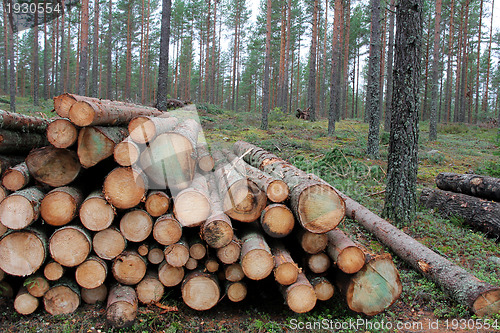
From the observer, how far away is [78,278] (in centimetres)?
318

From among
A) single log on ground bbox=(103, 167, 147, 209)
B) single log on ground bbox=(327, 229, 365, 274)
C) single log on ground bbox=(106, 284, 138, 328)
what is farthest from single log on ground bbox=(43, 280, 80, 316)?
single log on ground bbox=(327, 229, 365, 274)

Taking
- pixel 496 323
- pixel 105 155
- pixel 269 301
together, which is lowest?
pixel 269 301

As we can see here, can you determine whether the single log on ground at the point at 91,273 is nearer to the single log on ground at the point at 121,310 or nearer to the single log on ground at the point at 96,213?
the single log on ground at the point at 121,310

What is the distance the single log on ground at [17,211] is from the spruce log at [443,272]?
452cm

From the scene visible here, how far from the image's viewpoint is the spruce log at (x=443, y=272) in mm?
3057

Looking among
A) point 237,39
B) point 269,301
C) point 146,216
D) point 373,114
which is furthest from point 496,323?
point 237,39

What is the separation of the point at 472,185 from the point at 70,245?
6811 mm

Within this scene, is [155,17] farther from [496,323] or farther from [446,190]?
[496,323]

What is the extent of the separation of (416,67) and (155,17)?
3242 cm

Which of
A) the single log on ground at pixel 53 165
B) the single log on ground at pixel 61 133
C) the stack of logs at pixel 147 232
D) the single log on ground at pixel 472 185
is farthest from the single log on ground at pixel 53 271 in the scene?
the single log on ground at pixel 472 185

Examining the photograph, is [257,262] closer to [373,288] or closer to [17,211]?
[373,288]

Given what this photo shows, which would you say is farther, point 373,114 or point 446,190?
point 373,114

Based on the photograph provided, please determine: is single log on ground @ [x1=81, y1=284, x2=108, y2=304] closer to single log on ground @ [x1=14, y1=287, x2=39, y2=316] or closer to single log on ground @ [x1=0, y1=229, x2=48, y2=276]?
single log on ground @ [x1=14, y1=287, x2=39, y2=316]

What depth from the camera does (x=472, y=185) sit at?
5.88 m
